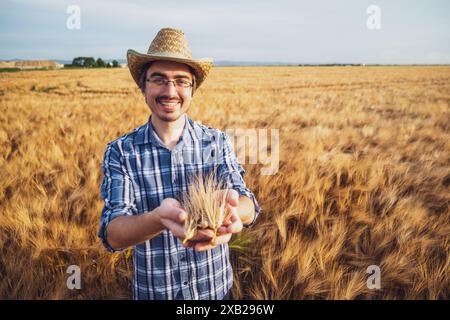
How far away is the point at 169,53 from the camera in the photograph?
121 cm

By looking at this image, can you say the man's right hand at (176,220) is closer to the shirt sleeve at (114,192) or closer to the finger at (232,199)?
the finger at (232,199)

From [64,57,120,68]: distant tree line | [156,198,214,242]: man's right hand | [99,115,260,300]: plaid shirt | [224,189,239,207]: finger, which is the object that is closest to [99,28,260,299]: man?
[99,115,260,300]: plaid shirt

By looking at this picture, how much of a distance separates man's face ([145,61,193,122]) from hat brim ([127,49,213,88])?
0.04 m

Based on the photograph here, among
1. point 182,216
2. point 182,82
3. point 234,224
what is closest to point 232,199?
point 234,224

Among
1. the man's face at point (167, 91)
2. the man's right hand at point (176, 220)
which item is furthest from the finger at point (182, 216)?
the man's face at point (167, 91)

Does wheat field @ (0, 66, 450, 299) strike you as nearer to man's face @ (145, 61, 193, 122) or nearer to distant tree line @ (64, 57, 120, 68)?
man's face @ (145, 61, 193, 122)

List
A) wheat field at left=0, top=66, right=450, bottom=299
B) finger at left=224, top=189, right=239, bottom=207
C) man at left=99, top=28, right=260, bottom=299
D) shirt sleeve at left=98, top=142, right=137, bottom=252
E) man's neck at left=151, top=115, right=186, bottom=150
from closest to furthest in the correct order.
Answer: finger at left=224, top=189, right=239, bottom=207, shirt sleeve at left=98, top=142, right=137, bottom=252, man at left=99, top=28, right=260, bottom=299, man's neck at left=151, top=115, right=186, bottom=150, wheat field at left=0, top=66, right=450, bottom=299

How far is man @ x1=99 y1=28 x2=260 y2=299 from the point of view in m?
1.21

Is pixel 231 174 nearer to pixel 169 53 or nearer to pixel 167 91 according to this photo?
pixel 167 91

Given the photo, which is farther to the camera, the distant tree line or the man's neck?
the distant tree line

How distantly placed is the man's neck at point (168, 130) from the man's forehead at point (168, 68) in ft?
0.65

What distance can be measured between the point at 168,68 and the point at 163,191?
0.50 meters
